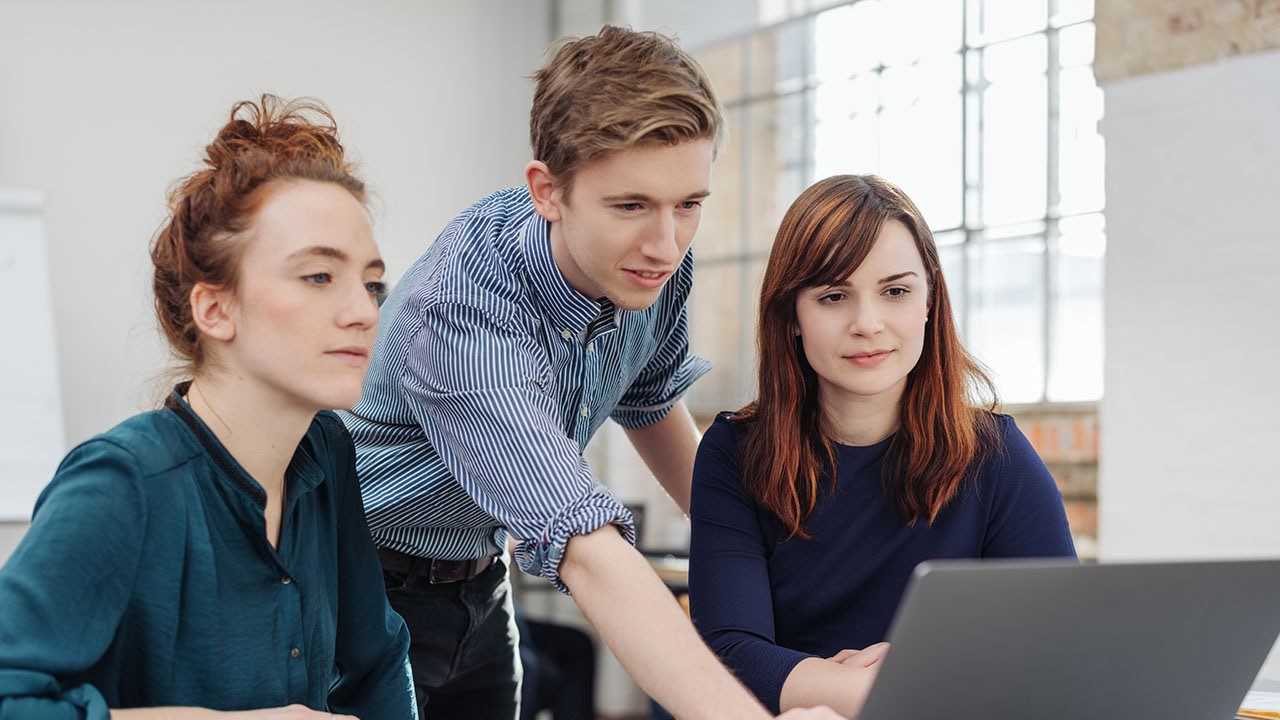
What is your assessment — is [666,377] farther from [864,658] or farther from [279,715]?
[279,715]

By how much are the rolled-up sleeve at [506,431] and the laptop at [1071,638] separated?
40 cm

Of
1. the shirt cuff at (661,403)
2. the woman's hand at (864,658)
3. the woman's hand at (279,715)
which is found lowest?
the woman's hand at (864,658)

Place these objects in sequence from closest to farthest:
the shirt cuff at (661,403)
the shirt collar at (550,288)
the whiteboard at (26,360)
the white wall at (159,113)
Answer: the shirt collar at (550,288) → the shirt cuff at (661,403) → the whiteboard at (26,360) → the white wall at (159,113)

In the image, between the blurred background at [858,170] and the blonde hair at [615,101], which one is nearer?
the blonde hair at [615,101]

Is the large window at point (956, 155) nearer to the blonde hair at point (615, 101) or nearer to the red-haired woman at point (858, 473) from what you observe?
the red-haired woman at point (858, 473)

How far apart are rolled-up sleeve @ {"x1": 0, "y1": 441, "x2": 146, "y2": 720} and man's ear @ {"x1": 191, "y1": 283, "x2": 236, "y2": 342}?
0.47ft

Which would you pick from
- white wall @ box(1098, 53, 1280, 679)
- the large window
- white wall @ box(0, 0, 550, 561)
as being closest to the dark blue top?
white wall @ box(1098, 53, 1280, 679)

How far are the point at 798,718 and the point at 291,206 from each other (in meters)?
0.62

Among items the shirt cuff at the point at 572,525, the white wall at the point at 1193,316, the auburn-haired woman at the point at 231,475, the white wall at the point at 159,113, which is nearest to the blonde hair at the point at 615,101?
the auburn-haired woman at the point at 231,475

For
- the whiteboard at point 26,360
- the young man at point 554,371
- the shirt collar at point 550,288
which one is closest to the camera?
the young man at point 554,371

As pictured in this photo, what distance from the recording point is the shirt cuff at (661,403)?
5.80 feet

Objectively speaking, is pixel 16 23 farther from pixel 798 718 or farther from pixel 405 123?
pixel 798 718

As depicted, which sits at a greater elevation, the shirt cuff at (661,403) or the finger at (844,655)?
the shirt cuff at (661,403)

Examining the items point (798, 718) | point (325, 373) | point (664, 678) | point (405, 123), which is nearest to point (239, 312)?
point (325, 373)
